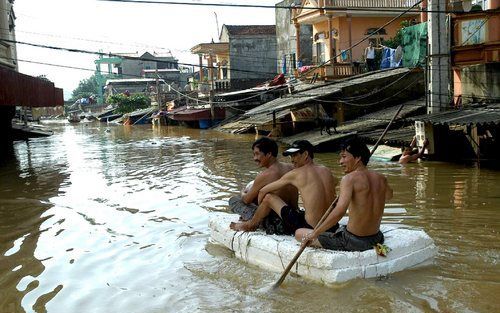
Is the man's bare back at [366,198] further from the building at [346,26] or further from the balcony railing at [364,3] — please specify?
the balcony railing at [364,3]

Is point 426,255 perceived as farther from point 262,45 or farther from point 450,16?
point 262,45

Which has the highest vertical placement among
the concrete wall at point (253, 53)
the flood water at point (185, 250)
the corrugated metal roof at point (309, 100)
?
the concrete wall at point (253, 53)

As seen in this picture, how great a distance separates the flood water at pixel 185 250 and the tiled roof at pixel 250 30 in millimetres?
33104

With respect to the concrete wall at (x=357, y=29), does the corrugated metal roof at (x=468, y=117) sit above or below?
below

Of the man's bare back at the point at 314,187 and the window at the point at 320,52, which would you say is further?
the window at the point at 320,52

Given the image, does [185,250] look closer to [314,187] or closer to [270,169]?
[270,169]

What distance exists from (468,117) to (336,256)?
8.81 metres

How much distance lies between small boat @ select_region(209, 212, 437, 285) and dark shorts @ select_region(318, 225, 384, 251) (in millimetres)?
73

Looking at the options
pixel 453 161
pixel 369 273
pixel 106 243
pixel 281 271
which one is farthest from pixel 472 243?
pixel 453 161

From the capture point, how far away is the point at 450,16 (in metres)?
15.3

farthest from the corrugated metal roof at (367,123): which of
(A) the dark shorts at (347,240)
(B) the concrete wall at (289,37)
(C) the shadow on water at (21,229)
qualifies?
(B) the concrete wall at (289,37)

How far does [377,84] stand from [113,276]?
19.0 m

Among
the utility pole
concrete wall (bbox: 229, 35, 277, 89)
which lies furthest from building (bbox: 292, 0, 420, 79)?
concrete wall (bbox: 229, 35, 277, 89)

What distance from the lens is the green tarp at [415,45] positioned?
16.7 meters
